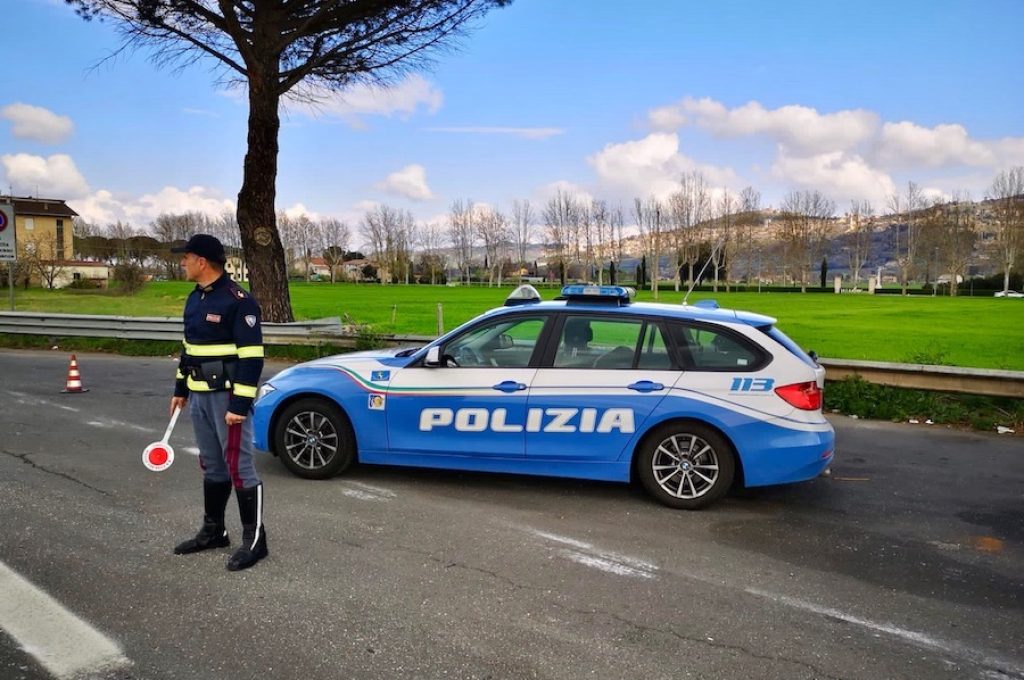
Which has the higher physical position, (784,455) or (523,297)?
(523,297)

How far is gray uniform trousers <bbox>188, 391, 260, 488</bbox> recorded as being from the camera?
14.1ft

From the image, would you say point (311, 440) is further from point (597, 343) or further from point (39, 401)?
point (39, 401)

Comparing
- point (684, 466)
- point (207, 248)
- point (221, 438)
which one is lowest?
point (684, 466)

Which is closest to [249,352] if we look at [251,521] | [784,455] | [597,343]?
Answer: [251,521]

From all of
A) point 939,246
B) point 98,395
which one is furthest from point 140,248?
point 939,246

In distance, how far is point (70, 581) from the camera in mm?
4004

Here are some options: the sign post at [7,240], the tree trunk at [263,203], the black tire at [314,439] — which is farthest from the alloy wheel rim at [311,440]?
the sign post at [7,240]

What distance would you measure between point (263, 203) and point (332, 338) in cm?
379

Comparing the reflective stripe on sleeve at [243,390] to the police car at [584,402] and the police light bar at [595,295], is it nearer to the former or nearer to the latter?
the police car at [584,402]

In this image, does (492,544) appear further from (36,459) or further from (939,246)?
(939,246)

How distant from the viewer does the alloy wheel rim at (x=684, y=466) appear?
Answer: 5.48m

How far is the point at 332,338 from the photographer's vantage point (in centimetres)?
1342

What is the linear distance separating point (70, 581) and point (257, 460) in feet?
8.84

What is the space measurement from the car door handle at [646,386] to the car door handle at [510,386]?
0.83 metres
